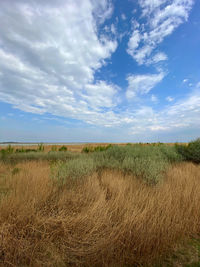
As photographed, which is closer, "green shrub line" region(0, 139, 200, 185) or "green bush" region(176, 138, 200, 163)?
→ "green shrub line" region(0, 139, 200, 185)

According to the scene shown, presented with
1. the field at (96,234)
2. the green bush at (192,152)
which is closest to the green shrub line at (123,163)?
the green bush at (192,152)

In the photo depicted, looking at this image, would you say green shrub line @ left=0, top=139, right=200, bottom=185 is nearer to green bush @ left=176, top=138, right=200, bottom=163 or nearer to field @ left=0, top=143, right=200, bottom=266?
green bush @ left=176, top=138, right=200, bottom=163

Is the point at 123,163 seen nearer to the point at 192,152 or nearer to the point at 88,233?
the point at 88,233

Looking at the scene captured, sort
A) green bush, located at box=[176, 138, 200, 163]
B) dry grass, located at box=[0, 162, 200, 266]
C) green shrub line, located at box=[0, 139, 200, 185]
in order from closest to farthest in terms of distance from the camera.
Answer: dry grass, located at box=[0, 162, 200, 266], green shrub line, located at box=[0, 139, 200, 185], green bush, located at box=[176, 138, 200, 163]

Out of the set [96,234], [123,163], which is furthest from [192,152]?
[96,234]

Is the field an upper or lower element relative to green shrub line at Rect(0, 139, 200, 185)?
lower

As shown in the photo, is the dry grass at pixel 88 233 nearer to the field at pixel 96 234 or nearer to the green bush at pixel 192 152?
the field at pixel 96 234

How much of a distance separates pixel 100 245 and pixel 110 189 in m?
1.81

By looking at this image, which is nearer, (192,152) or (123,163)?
(123,163)

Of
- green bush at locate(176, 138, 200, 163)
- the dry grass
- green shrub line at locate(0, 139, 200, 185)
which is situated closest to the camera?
the dry grass

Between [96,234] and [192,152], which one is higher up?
[192,152]

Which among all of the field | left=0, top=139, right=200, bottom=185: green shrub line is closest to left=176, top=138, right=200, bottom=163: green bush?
left=0, top=139, right=200, bottom=185: green shrub line

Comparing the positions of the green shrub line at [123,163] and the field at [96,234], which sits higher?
the green shrub line at [123,163]

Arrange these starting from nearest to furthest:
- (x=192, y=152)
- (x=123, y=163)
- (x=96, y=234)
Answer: (x=96, y=234) → (x=123, y=163) → (x=192, y=152)
